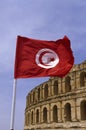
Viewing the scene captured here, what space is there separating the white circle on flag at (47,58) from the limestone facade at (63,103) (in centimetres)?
2172

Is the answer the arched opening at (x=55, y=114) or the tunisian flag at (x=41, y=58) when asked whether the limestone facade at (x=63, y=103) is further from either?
the tunisian flag at (x=41, y=58)

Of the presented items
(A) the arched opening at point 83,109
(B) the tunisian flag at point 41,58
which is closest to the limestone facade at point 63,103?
(A) the arched opening at point 83,109

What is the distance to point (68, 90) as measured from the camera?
120 feet

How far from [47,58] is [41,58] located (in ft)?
0.74

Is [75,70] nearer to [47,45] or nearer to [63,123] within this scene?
[63,123]

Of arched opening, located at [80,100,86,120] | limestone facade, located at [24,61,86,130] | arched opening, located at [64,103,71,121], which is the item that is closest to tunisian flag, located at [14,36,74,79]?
limestone facade, located at [24,61,86,130]

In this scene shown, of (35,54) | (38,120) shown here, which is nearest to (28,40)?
(35,54)

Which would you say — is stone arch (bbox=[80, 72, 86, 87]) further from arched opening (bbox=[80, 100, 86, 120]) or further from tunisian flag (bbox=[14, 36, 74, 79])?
tunisian flag (bbox=[14, 36, 74, 79])

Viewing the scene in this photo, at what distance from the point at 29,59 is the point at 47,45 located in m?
0.88

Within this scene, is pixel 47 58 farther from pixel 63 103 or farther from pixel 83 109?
pixel 63 103

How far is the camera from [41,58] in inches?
476

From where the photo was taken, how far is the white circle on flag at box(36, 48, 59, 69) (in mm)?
11977

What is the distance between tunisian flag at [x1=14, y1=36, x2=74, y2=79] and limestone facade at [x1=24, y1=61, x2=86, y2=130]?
21688mm

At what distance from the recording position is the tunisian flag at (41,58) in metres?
11.7
